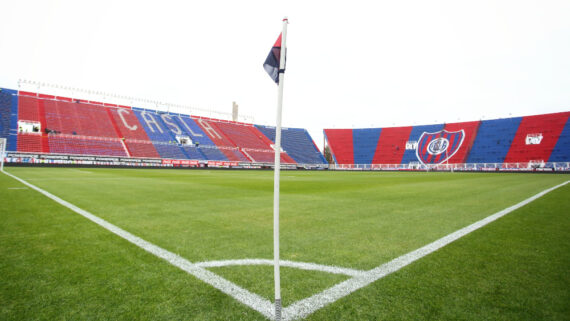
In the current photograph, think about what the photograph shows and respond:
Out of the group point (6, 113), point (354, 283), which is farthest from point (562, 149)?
point (6, 113)

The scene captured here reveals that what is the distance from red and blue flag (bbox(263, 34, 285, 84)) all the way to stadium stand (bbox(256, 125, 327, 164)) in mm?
56170

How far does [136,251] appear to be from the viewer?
10.4 feet

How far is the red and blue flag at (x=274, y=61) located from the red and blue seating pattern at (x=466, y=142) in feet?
181

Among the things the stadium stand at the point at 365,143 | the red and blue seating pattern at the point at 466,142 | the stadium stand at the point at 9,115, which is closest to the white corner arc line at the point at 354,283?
the stadium stand at the point at 9,115

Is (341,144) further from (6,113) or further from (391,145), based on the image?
(6,113)

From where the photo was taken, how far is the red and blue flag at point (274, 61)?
237 cm

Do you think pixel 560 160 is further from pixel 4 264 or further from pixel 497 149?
pixel 4 264

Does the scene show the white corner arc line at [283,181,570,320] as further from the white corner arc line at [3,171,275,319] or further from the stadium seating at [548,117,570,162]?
the stadium seating at [548,117,570,162]

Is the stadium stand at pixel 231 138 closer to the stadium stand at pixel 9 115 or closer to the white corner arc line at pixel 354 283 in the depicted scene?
the stadium stand at pixel 9 115

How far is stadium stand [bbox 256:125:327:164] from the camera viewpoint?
2399 inches

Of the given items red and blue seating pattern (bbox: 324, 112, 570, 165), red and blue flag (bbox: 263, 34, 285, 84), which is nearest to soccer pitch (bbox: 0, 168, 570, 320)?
→ red and blue flag (bbox: 263, 34, 285, 84)

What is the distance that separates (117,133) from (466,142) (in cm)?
6042

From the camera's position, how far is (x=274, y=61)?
238 centimetres

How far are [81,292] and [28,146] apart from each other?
43.7 metres
